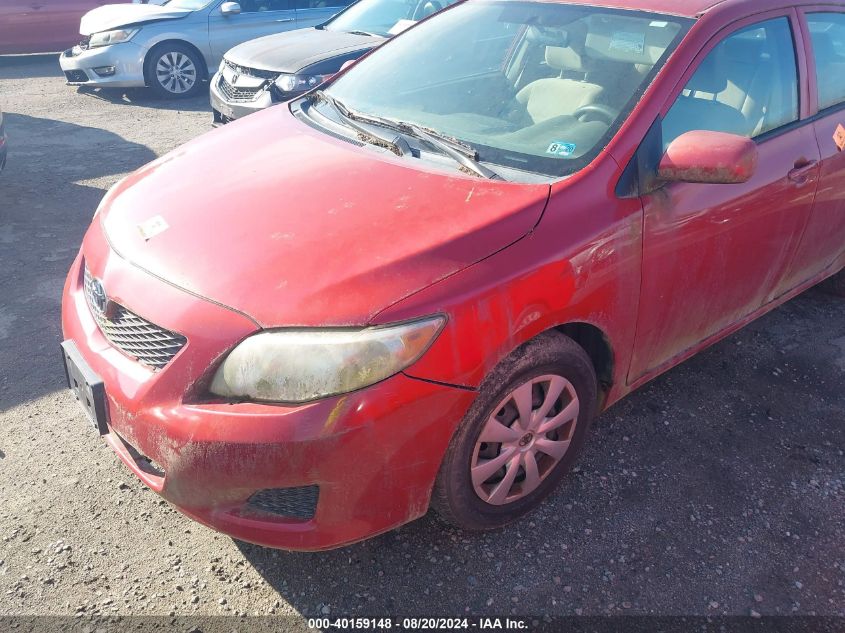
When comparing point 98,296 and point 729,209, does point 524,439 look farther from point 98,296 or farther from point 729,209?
point 98,296

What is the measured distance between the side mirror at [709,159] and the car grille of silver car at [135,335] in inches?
62.8

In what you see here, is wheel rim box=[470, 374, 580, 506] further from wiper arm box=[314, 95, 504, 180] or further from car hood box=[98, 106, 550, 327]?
wiper arm box=[314, 95, 504, 180]

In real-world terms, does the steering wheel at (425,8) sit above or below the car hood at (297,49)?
above

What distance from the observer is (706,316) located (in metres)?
2.92

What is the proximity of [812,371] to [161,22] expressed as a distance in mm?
7949

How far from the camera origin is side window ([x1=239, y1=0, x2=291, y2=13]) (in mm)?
8906

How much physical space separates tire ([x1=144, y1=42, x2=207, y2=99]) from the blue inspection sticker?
7.43 m

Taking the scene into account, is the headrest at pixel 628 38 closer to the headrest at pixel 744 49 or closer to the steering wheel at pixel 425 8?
the headrest at pixel 744 49

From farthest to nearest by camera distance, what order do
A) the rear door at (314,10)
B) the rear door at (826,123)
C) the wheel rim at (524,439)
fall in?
the rear door at (314,10)
the rear door at (826,123)
the wheel rim at (524,439)

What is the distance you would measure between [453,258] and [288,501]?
0.81 m

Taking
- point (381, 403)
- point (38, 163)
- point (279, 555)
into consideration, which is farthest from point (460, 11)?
point (38, 163)

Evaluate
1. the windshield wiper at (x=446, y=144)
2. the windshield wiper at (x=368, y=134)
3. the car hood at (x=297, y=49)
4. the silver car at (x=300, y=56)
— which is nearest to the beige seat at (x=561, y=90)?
the windshield wiper at (x=446, y=144)

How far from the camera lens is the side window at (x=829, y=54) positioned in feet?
10.7

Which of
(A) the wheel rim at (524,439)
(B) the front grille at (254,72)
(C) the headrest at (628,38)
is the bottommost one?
(A) the wheel rim at (524,439)
